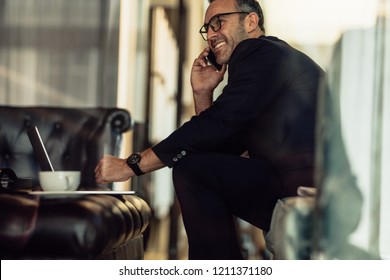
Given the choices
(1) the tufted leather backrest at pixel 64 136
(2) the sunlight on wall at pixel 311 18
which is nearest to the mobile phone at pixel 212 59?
(2) the sunlight on wall at pixel 311 18

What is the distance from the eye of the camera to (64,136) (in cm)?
322

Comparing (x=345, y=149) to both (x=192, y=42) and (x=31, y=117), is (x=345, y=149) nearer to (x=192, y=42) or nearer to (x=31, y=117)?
(x=31, y=117)

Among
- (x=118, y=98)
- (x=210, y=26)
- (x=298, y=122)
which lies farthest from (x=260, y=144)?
(x=118, y=98)

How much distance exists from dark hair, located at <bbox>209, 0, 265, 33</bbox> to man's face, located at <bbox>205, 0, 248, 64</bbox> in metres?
0.03

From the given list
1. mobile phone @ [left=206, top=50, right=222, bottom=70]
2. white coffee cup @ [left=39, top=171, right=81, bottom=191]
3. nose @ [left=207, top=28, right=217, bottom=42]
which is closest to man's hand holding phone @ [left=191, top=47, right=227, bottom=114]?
mobile phone @ [left=206, top=50, right=222, bottom=70]

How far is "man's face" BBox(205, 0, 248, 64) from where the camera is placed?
271cm

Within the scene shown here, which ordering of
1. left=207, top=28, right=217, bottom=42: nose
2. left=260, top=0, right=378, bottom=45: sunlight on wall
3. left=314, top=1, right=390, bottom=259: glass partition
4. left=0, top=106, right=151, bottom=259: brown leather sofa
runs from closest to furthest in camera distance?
left=314, top=1, right=390, bottom=259: glass partition < left=0, top=106, right=151, bottom=259: brown leather sofa < left=260, top=0, right=378, bottom=45: sunlight on wall < left=207, top=28, right=217, bottom=42: nose

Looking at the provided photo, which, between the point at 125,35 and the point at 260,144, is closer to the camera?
the point at 260,144

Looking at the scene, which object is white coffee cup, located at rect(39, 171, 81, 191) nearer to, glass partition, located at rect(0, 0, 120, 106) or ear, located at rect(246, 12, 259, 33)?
ear, located at rect(246, 12, 259, 33)

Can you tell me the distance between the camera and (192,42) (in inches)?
223

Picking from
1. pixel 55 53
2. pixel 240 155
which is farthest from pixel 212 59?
pixel 55 53

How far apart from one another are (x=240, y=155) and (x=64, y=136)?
102 cm

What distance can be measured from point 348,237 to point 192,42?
400 centimetres

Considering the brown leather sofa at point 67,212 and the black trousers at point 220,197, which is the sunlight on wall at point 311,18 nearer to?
the black trousers at point 220,197
